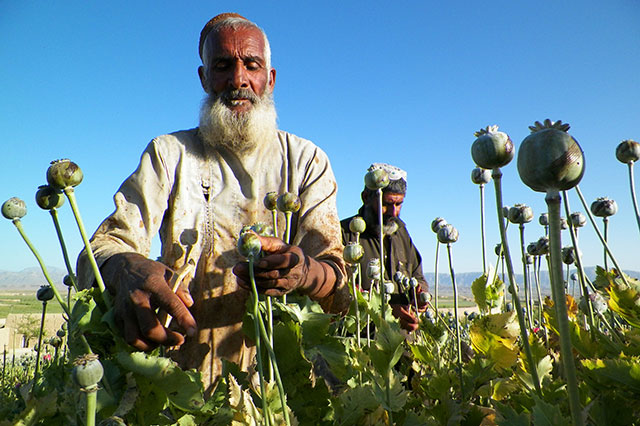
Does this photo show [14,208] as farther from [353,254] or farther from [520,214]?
[520,214]

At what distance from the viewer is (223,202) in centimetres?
154

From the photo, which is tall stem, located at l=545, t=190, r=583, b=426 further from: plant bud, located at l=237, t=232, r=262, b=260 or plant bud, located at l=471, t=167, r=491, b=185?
plant bud, located at l=471, t=167, r=491, b=185

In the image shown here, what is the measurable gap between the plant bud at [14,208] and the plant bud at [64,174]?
0.52 ft

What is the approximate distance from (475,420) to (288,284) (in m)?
0.43

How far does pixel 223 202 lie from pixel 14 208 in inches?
31.0

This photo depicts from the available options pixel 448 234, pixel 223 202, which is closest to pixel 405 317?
pixel 448 234

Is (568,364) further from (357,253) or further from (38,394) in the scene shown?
(38,394)

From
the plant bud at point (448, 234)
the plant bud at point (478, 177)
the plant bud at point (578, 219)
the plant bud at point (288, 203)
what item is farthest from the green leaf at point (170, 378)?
the plant bud at point (578, 219)

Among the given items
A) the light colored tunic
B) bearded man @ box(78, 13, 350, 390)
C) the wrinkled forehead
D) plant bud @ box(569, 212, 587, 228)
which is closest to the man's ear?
bearded man @ box(78, 13, 350, 390)

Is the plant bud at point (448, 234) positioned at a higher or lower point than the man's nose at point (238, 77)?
lower

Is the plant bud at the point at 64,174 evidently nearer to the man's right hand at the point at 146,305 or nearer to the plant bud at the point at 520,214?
the man's right hand at the point at 146,305

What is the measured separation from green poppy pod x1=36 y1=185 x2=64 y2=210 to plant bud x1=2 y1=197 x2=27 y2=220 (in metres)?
0.10

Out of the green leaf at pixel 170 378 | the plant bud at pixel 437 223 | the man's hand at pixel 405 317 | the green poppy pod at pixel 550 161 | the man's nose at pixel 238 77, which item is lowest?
the man's hand at pixel 405 317

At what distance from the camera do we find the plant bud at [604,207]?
53.0 inches
